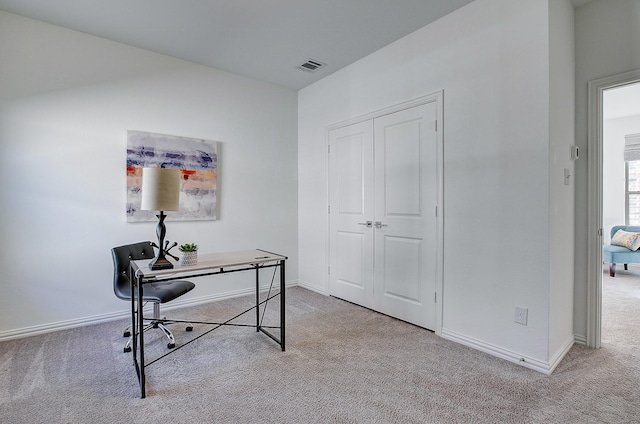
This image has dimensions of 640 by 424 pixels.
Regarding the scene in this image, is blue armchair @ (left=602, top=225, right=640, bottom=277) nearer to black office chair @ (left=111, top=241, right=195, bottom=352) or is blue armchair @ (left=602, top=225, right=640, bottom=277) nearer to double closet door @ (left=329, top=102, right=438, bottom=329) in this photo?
double closet door @ (left=329, top=102, right=438, bottom=329)

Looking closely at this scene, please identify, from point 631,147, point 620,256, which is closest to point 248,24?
point 620,256

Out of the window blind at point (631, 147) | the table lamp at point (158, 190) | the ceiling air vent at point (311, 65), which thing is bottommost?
the table lamp at point (158, 190)

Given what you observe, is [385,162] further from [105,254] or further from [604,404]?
[105,254]

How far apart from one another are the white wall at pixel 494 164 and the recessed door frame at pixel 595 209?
0.76ft

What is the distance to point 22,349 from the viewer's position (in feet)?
8.11

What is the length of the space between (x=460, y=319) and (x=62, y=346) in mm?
3245

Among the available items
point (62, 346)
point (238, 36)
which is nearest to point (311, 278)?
point (62, 346)

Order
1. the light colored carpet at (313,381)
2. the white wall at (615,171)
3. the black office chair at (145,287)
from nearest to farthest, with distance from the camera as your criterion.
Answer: the light colored carpet at (313,381) < the black office chair at (145,287) < the white wall at (615,171)

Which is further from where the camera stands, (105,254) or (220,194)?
(220,194)

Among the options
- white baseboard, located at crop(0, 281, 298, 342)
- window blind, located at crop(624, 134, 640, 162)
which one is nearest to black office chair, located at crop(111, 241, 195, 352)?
white baseboard, located at crop(0, 281, 298, 342)

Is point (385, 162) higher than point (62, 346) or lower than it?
higher

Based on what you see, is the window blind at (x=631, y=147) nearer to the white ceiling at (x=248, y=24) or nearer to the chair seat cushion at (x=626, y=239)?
the chair seat cushion at (x=626, y=239)

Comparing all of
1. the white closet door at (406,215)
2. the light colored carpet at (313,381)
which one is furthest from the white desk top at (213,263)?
the white closet door at (406,215)

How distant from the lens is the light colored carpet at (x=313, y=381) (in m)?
1.72
